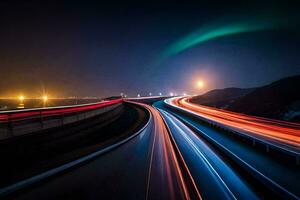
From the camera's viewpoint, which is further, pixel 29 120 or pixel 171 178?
pixel 29 120

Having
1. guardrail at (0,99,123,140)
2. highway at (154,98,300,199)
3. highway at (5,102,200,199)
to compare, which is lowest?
highway at (154,98,300,199)

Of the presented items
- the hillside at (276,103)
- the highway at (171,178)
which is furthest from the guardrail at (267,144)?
the hillside at (276,103)

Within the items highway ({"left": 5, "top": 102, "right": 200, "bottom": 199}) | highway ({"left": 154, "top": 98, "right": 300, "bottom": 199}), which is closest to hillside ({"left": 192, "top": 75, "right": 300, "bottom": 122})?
highway ({"left": 154, "top": 98, "right": 300, "bottom": 199})

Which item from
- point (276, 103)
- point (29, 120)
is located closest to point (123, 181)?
point (29, 120)

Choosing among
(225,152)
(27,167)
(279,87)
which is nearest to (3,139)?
(27,167)

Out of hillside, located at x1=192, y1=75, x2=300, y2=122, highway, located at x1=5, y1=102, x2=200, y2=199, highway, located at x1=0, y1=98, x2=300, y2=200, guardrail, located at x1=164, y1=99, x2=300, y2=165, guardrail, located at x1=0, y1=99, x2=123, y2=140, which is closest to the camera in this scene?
highway, located at x1=5, y1=102, x2=200, y2=199

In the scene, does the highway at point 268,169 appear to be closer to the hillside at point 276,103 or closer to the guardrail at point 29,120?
the guardrail at point 29,120

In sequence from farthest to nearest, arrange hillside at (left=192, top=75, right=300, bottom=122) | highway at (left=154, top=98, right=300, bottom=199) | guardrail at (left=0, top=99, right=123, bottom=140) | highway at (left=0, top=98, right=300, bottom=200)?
hillside at (left=192, top=75, right=300, bottom=122)
guardrail at (left=0, top=99, right=123, bottom=140)
highway at (left=154, top=98, right=300, bottom=199)
highway at (left=0, top=98, right=300, bottom=200)

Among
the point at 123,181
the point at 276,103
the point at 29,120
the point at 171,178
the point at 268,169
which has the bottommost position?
the point at 268,169

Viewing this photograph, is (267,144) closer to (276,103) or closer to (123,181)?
(123,181)

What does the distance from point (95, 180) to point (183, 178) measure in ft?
12.3

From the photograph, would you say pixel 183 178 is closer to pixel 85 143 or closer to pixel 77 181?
pixel 77 181

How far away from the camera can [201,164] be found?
37.2 ft

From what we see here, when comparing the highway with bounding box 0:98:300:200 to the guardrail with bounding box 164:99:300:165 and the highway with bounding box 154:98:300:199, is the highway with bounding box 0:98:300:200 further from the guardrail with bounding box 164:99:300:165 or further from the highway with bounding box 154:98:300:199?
the guardrail with bounding box 164:99:300:165
